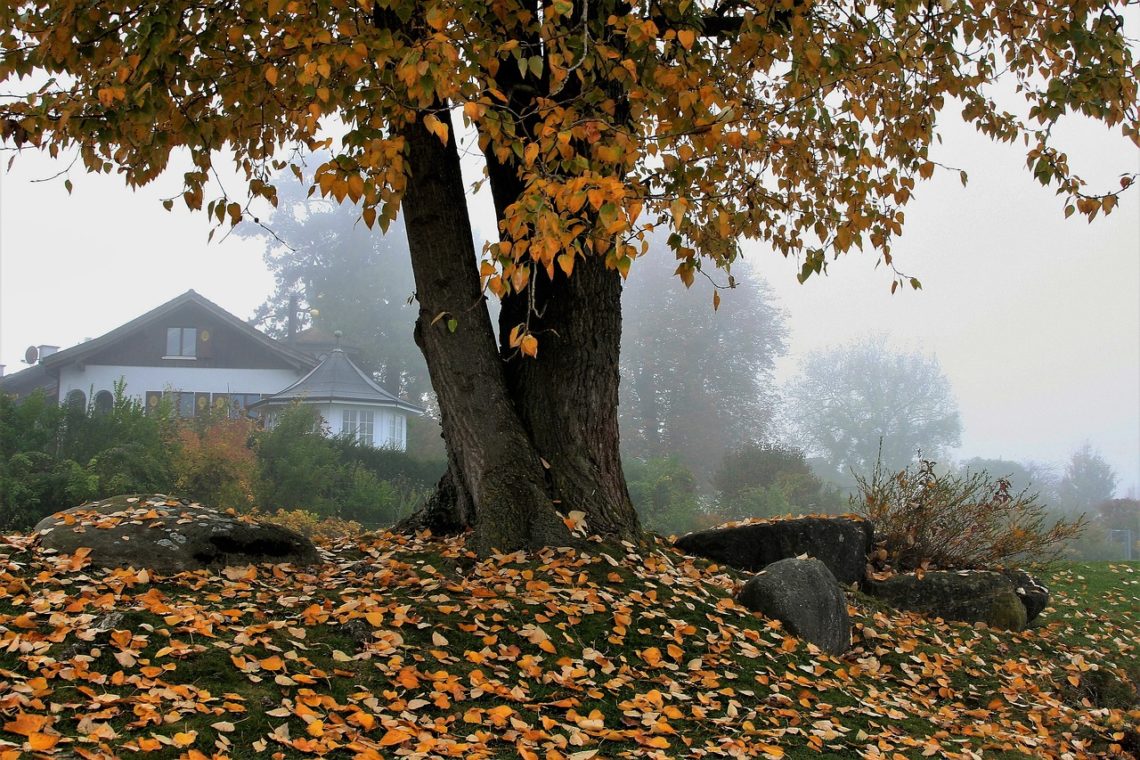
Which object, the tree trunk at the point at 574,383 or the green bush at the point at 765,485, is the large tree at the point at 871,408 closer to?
the green bush at the point at 765,485

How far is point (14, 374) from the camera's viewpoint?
32469 mm

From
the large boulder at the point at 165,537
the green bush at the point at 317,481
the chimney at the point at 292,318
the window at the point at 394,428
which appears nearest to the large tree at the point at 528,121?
the large boulder at the point at 165,537

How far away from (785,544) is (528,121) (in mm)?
4636

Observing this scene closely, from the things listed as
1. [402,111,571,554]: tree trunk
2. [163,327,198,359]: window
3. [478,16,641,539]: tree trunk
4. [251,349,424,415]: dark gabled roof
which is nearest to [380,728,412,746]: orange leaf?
[402,111,571,554]: tree trunk

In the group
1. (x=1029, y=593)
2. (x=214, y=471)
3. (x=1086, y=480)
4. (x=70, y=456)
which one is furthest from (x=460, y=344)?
(x=1086, y=480)

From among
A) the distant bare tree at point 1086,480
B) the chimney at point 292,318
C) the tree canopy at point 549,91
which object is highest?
the chimney at point 292,318

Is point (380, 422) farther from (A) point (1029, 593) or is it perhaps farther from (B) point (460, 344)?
(B) point (460, 344)

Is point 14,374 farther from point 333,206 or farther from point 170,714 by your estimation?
point 170,714

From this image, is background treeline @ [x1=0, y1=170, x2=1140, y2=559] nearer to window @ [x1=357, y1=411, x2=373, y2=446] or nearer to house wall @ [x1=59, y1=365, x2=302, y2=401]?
window @ [x1=357, y1=411, x2=373, y2=446]

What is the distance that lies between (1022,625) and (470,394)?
19.7 feet

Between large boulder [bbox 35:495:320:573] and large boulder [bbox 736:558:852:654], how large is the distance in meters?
3.51

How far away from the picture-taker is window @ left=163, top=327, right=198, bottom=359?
32.3 meters

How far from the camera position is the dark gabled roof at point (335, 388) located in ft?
98.8

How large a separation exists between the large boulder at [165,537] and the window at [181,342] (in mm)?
26478
